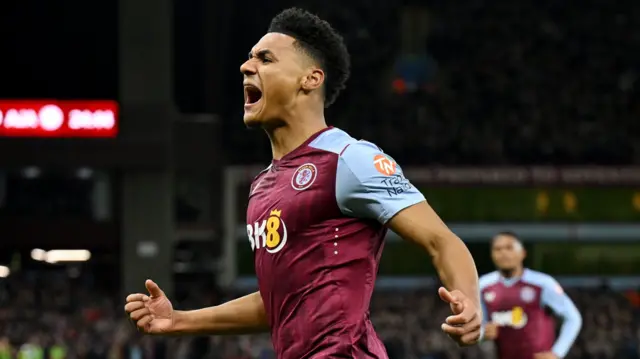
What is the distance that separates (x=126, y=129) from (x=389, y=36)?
9.36 m

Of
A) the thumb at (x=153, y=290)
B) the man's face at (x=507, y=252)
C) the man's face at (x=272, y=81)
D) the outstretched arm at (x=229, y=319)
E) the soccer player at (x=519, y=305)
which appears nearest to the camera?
the man's face at (x=272, y=81)

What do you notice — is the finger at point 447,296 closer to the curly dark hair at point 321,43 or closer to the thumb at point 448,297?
the thumb at point 448,297

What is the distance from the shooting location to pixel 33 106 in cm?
2158

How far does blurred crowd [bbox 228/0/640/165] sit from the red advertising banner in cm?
547

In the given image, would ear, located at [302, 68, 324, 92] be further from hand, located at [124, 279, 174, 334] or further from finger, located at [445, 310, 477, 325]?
finger, located at [445, 310, 477, 325]

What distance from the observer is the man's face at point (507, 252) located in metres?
10.1

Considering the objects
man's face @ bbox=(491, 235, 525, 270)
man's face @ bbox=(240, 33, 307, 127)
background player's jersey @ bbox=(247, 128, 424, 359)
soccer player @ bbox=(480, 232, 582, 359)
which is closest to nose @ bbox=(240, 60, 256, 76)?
man's face @ bbox=(240, 33, 307, 127)

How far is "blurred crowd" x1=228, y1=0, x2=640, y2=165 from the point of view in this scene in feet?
89.3

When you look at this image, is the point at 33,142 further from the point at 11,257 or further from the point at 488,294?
the point at 488,294

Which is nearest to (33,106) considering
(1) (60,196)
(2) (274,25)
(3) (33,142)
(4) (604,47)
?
(3) (33,142)

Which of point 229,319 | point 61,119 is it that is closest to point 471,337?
point 229,319

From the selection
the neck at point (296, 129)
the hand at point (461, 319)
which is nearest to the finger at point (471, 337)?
the hand at point (461, 319)

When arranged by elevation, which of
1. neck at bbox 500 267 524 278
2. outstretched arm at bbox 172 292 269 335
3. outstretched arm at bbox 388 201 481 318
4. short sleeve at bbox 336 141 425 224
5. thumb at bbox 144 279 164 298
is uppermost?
short sleeve at bbox 336 141 425 224

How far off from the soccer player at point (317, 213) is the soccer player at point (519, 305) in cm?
647
